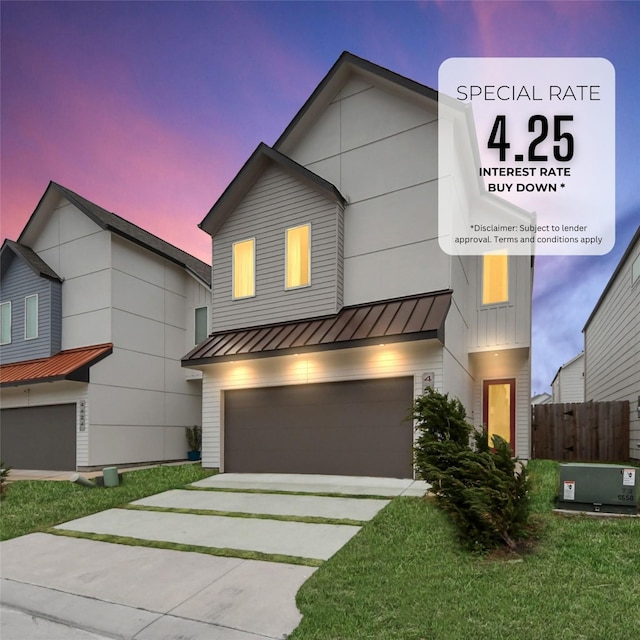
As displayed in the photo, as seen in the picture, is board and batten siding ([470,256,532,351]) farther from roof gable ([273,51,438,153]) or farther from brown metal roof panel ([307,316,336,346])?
roof gable ([273,51,438,153])

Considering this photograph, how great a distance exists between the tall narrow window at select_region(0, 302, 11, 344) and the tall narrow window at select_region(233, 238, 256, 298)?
33.2 ft

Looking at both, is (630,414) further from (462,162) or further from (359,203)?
(359,203)

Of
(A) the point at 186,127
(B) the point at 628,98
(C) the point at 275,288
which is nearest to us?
(B) the point at 628,98

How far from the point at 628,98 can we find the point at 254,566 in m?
12.9

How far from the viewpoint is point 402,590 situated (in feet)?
14.6

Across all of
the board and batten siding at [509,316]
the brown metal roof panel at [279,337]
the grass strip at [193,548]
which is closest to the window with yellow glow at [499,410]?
the board and batten siding at [509,316]

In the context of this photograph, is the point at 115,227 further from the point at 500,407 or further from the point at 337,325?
the point at 500,407

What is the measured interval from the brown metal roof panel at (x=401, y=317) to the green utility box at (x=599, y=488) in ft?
13.1

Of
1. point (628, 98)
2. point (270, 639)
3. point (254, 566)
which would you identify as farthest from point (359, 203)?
point (270, 639)

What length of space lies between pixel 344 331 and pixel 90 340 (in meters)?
9.59

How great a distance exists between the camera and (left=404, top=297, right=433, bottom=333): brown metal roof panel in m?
9.40

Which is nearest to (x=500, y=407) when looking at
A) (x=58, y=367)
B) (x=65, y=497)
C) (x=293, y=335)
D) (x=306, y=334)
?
(x=306, y=334)

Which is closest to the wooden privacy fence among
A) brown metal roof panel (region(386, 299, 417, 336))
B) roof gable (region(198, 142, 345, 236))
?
brown metal roof panel (region(386, 299, 417, 336))

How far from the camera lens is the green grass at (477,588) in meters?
3.71
